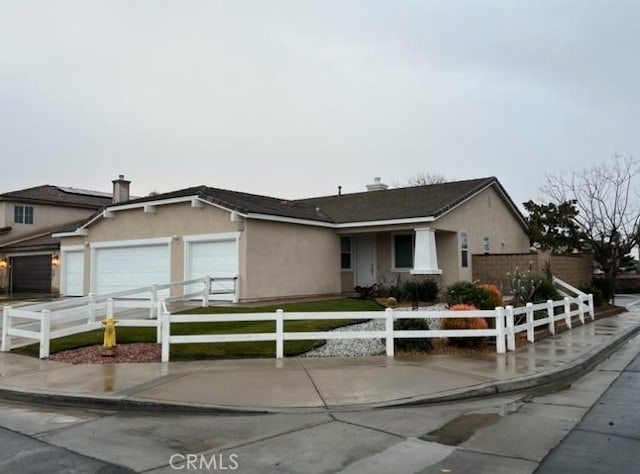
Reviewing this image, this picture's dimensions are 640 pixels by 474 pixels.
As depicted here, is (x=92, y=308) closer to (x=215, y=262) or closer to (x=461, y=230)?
(x=215, y=262)

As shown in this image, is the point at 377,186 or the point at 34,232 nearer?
the point at 377,186

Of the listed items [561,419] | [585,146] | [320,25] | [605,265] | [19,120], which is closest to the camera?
[561,419]

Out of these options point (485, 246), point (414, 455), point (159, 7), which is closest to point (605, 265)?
point (485, 246)

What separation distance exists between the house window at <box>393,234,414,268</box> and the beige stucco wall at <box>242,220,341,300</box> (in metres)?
2.42

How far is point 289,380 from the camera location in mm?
8750

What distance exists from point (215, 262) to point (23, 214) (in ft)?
67.6

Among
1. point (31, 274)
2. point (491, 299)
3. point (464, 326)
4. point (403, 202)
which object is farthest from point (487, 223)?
point (31, 274)

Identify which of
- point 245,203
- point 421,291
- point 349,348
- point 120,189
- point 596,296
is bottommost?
point 349,348

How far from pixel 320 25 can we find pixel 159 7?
4.57 metres

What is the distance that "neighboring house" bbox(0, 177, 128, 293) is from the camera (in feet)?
96.6

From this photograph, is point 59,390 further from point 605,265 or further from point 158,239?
point 605,265

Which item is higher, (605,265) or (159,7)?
(159,7)

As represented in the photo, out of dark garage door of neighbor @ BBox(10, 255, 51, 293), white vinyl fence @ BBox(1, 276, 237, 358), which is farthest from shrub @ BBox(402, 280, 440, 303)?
dark garage door of neighbor @ BBox(10, 255, 51, 293)

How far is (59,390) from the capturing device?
8.23 m
